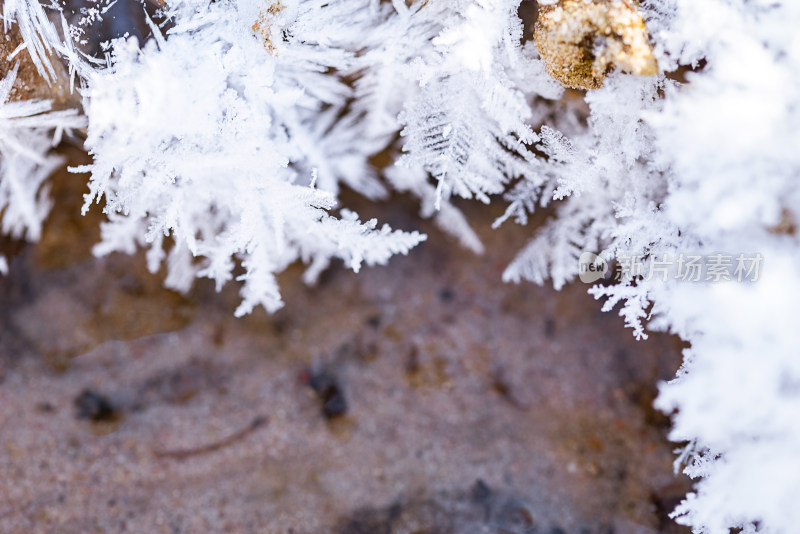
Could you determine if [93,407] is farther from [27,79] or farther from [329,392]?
[27,79]

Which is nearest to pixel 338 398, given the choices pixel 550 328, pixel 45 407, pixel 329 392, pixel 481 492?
pixel 329 392

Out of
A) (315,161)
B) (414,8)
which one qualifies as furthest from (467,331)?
(414,8)

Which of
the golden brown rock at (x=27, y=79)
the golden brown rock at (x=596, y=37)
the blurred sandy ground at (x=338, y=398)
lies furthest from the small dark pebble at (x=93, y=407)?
the golden brown rock at (x=596, y=37)

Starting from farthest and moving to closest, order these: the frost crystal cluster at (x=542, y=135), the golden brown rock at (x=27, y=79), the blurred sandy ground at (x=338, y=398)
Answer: the blurred sandy ground at (x=338, y=398), the golden brown rock at (x=27, y=79), the frost crystal cluster at (x=542, y=135)

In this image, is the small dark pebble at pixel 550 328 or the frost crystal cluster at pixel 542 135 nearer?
the frost crystal cluster at pixel 542 135

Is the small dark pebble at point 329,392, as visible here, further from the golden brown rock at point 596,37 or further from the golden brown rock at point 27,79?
the golden brown rock at point 596,37

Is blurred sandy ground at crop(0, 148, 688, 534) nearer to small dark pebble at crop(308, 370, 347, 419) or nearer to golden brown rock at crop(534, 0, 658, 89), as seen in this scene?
small dark pebble at crop(308, 370, 347, 419)

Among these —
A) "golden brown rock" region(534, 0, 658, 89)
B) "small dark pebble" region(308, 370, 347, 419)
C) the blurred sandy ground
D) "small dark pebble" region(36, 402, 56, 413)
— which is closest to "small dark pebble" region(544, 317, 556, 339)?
the blurred sandy ground
